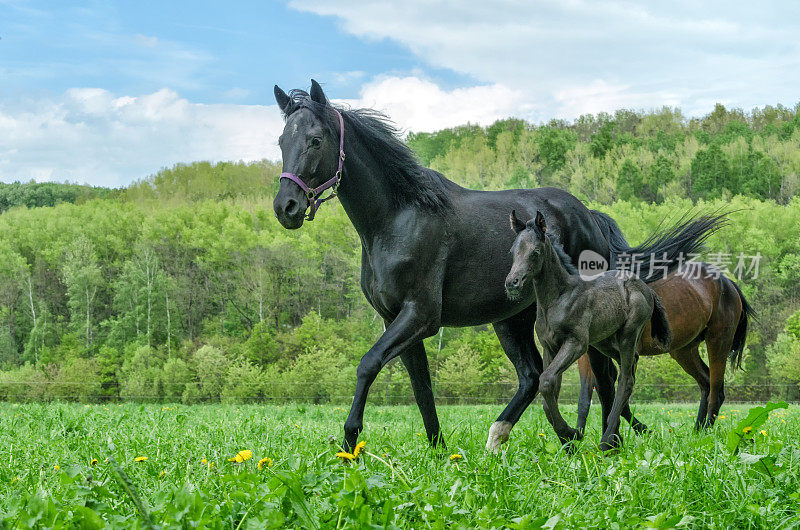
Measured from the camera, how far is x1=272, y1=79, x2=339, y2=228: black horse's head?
420 cm

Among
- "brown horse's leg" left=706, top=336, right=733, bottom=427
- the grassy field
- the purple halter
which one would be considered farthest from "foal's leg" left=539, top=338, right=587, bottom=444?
"brown horse's leg" left=706, top=336, right=733, bottom=427

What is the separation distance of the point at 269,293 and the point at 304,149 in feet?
146

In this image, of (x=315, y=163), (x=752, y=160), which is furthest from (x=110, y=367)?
(x=752, y=160)

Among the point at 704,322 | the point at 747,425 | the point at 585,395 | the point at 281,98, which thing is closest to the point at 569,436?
the point at 747,425

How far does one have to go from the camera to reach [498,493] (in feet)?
9.37

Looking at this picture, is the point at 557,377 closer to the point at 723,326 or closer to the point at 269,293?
the point at 723,326

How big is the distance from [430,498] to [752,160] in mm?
67793

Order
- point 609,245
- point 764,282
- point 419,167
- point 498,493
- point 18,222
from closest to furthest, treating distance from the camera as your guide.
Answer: point 498,493, point 419,167, point 609,245, point 764,282, point 18,222

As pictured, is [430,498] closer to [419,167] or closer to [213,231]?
[419,167]

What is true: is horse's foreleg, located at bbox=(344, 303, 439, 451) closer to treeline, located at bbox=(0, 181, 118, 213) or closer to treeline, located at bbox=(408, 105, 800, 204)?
treeline, located at bbox=(408, 105, 800, 204)

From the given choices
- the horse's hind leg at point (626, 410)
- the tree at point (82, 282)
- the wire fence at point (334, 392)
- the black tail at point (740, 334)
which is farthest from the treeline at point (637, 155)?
the horse's hind leg at point (626, 410)

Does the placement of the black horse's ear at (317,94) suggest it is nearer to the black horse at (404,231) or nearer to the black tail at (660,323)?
the black horse at (404,231)

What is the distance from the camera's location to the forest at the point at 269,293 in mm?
39219

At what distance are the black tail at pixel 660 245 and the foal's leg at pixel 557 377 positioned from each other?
74.8 inches
